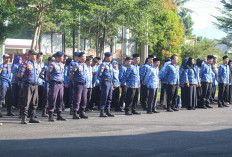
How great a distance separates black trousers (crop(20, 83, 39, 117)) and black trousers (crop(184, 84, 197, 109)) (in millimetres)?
6763

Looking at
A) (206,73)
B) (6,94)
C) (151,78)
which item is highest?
(206,73)

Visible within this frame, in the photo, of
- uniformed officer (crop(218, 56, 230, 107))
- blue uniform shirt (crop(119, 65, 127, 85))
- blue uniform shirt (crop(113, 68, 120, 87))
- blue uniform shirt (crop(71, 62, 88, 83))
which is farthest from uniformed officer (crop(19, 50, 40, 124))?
uniformed officer (crop(218, 56, 230, 107))

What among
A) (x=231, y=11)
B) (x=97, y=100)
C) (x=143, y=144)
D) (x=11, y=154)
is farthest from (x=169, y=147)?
(x=231, y=11)

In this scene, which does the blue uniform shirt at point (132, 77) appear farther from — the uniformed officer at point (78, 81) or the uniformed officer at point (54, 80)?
the uniformed officer at point (54, 80)

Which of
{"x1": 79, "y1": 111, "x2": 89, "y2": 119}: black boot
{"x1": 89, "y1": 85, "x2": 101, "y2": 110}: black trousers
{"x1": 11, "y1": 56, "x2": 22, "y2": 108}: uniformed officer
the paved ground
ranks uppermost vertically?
{"x1": 11, "y1": 56, "x2": 22, "y2": 108}: uniformed officer

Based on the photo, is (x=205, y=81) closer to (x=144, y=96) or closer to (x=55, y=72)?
Result: (x=144, y=96)

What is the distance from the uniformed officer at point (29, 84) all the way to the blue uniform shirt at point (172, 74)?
5738 millimetres

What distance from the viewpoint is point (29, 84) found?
12211mm

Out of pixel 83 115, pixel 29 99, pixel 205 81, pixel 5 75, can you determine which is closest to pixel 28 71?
pixel 29 99

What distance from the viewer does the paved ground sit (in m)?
7.68

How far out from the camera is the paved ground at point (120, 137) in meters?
7.68

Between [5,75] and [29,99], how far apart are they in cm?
261

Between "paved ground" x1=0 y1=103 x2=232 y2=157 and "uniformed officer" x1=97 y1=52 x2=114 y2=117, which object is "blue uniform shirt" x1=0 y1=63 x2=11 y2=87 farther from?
"uniformed officer" x1=97 y1=52 x2=114 y2=117

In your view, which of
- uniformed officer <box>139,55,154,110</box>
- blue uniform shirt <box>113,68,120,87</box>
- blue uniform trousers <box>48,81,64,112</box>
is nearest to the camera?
blue uniform trousers <box>48,81,64,112</box>
